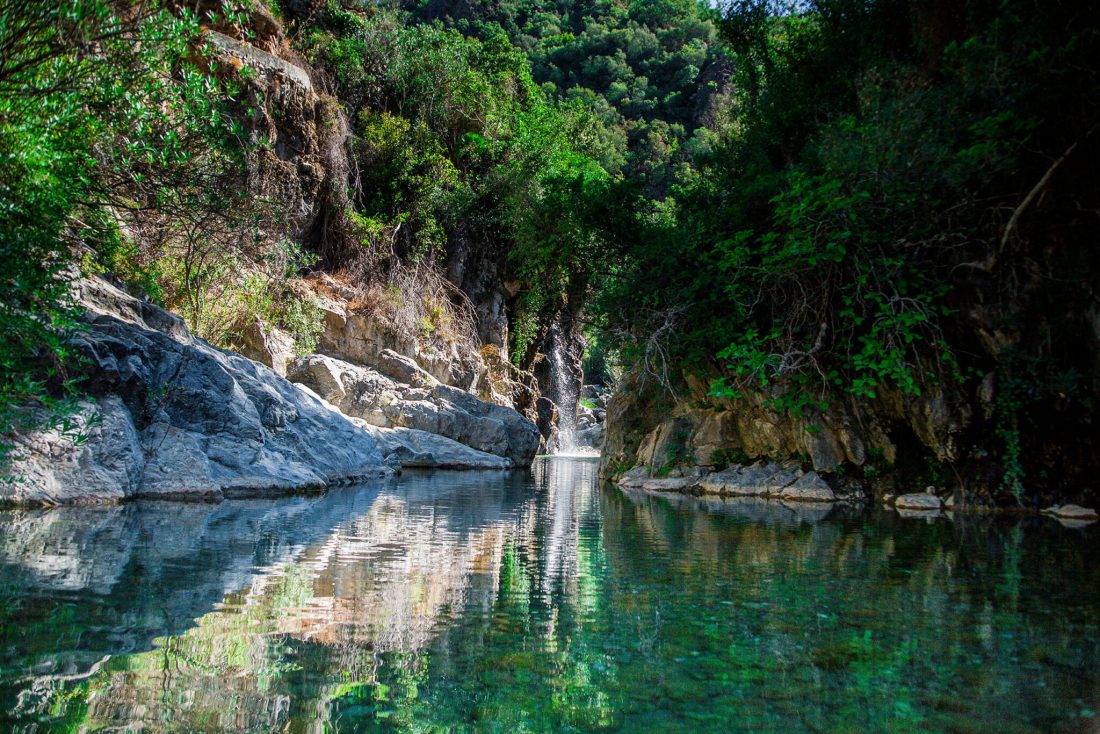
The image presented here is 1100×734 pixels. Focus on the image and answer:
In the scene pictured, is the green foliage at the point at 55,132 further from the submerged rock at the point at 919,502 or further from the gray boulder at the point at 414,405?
the submerged rock at the point at 919,502

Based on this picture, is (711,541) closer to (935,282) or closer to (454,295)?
(935,282)

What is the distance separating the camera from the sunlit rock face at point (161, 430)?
22.7 ft

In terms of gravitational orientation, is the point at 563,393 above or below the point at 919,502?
above

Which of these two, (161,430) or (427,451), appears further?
(427,451)

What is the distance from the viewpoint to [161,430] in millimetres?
8281

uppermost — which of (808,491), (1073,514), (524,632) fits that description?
(808,491)

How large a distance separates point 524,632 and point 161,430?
6824 mm

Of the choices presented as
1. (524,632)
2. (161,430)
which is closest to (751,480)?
(161,430)

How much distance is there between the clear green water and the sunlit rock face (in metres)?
1.16

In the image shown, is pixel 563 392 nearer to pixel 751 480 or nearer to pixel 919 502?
pixel 751 480

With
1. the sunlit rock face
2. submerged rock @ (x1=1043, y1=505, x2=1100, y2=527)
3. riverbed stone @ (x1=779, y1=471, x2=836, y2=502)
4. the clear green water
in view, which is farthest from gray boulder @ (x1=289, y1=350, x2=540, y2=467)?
submerged rock @ (x1=1043, y1=505, x2=1100, y2=527)

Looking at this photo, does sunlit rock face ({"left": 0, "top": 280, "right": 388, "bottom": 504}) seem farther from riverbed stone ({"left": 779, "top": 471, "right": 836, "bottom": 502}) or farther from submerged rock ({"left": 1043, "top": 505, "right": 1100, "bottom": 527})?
submerged rock ({"left": 1043, "top": 505, "right": 1100, "bottom": 527})

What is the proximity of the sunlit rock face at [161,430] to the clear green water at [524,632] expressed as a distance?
1159mm

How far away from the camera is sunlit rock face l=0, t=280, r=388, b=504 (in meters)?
6.93
